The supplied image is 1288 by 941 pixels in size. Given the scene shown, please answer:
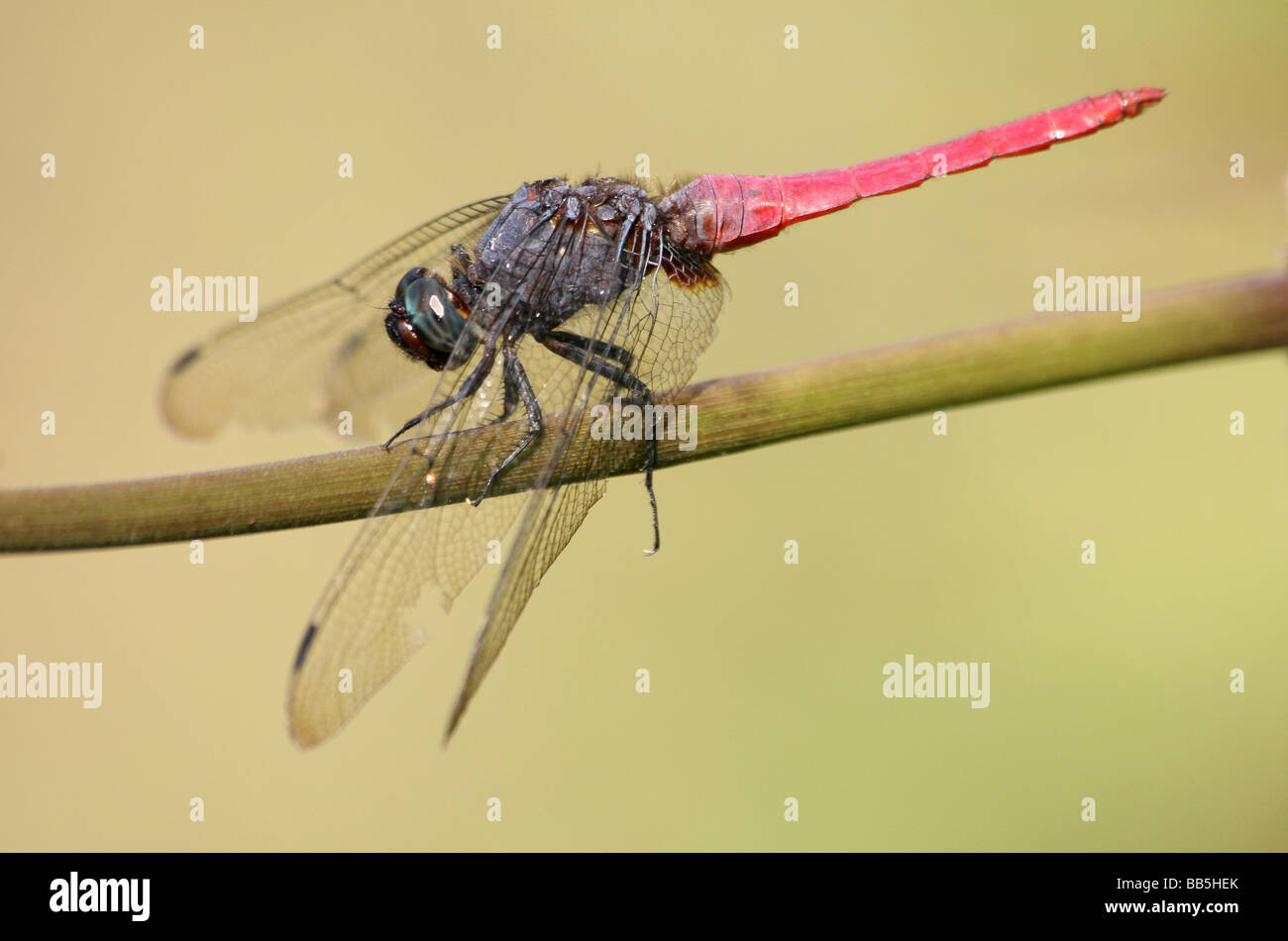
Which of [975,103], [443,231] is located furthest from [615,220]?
[975,103]

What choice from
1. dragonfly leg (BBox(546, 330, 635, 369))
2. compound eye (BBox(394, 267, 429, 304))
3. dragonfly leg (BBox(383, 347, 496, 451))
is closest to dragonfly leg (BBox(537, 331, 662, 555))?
dragonfly leg (BBox(546, 330, 635, 369))

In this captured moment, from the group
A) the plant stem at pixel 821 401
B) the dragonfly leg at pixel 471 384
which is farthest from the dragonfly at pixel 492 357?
the plant stem at pixel 821 401

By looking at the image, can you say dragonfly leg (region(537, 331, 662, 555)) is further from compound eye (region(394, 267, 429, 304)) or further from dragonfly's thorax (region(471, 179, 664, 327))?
compound eye (region(394, 267, 429, 304))

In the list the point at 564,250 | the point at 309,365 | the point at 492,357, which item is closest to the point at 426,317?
the point at 492,357

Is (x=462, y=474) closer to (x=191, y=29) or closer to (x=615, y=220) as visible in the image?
(x=615, y=220)

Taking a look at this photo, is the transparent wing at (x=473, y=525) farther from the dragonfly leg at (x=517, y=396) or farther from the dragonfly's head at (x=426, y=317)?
the dragonfly's head at (x=426, y=317)

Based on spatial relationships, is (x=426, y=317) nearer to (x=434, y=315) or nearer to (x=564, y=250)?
(x=434, y=315)

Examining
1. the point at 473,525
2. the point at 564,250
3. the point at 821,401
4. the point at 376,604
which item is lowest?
the point at 376,604
